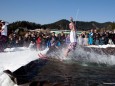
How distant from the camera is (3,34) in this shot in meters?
17.6

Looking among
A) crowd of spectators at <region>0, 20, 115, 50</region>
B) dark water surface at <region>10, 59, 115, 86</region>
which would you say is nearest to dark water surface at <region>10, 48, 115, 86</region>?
dark water surface at <region>10, 59, 115, 86</region>

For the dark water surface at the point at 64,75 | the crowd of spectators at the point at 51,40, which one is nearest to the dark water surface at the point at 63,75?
the dark water surface at the point at 64,75

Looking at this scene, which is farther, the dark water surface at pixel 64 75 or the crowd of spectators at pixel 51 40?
the crowd of spectators at pixel 51 40

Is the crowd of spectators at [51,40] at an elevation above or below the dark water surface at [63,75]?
above

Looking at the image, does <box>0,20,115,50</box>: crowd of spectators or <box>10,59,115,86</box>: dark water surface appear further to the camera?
<box>0,20,115,50</box>: crowd of spectators

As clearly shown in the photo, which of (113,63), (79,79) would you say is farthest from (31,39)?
(79,79)

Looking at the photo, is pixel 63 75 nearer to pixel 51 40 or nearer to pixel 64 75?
pixel 64 75

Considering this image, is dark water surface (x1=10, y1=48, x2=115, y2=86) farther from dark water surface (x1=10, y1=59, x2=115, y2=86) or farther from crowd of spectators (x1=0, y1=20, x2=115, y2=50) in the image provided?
crowd of spectators (x1=0, y1=20, x2=115, y2=50)

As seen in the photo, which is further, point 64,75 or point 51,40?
point 51,40

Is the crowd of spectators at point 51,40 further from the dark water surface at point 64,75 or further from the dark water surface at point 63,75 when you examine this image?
the dark water surface at point 64,75

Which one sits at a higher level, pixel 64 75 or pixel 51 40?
pixel 51 40

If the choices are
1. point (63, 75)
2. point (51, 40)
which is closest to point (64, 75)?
point (63, 75)

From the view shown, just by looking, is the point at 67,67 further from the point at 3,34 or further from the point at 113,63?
the point at 3,34

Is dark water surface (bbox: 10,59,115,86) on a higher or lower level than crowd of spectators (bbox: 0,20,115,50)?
lower
